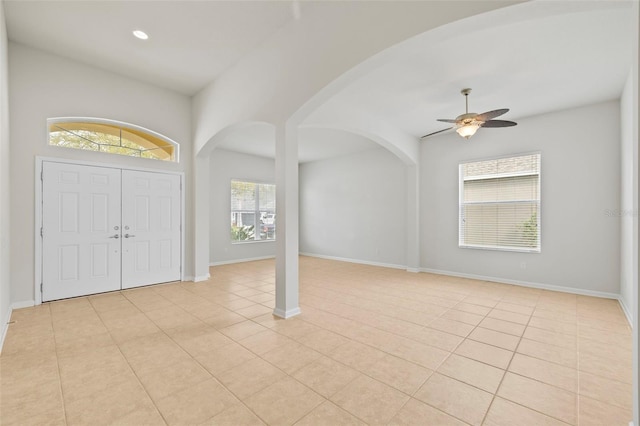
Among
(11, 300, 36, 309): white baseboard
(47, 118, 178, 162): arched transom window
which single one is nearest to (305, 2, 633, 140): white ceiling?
(47, 118, 178, 162): arched transom window

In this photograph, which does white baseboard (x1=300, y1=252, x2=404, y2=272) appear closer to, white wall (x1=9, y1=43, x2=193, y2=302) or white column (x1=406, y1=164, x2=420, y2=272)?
white column (x1=406, y1=164, x2=420, y2=272)

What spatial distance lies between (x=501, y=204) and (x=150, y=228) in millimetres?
6648

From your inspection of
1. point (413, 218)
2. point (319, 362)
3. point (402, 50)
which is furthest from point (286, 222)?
point (413, 218)

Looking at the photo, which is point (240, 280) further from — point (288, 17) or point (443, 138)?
point (443, 138)

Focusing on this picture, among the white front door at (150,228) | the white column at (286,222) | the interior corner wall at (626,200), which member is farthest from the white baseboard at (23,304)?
the interior corner wall at (626,200)

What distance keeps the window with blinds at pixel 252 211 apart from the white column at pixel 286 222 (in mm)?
4747

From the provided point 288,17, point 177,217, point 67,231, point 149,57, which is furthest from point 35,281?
point 288,17

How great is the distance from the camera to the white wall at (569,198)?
14.6 feet

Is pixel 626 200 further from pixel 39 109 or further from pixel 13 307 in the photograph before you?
pixel 13 307

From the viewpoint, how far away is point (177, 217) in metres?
5.38

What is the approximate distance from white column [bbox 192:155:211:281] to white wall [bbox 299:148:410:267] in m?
4.07

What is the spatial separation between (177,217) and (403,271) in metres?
5.04

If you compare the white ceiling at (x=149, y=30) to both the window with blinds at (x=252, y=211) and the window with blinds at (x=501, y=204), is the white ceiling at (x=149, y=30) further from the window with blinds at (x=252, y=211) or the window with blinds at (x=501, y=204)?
the window with blinds at (x=501, y=204)

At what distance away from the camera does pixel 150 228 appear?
5.04 metres
